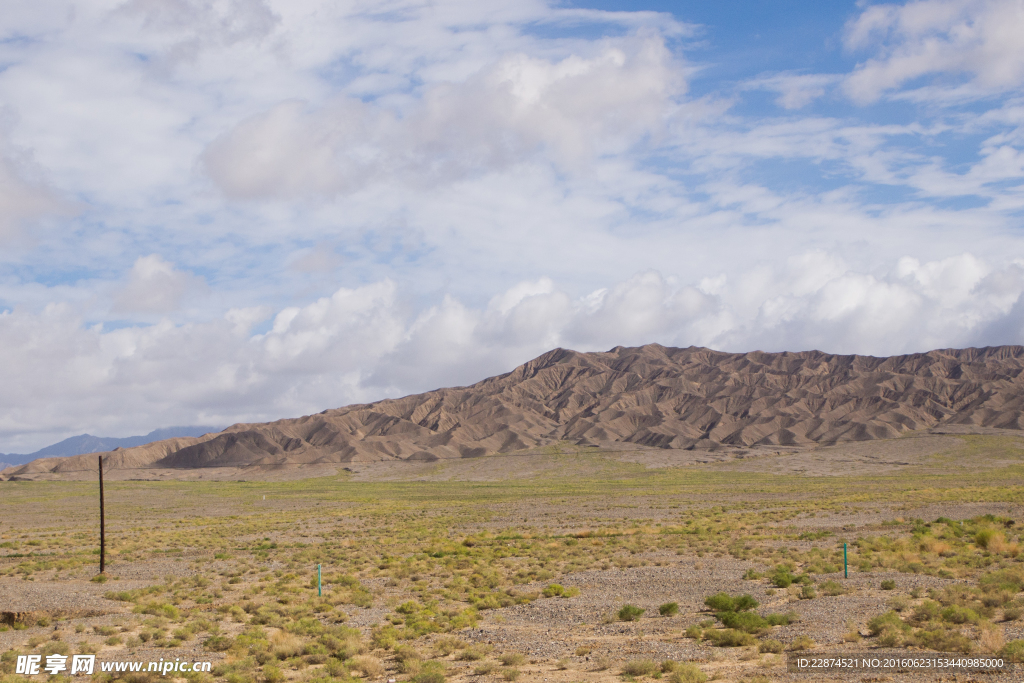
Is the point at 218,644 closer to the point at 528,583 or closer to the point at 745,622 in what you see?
the point at 528,583

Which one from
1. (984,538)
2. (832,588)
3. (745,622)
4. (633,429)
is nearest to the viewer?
(745,622)

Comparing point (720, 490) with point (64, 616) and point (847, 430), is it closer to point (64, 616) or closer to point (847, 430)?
point (64, 616)

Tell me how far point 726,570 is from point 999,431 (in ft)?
485

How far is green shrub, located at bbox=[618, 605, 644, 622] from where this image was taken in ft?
59.8

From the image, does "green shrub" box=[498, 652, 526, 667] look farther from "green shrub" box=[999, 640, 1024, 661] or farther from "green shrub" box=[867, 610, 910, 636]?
"green shrub" box=[999, 640, 1024, 661]

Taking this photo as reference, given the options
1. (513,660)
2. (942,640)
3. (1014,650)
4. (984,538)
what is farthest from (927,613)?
(984,538)

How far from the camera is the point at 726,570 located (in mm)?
25625

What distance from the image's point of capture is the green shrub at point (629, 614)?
18219 millimetres

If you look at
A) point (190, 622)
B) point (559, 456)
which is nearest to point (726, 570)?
point (190, 622)

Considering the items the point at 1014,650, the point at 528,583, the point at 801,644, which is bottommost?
the point at 528,583

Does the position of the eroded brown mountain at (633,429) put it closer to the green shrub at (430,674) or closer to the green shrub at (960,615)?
the green shrub at (430,674)

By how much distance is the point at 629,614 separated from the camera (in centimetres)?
1831

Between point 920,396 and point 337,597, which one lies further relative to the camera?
point 920,396

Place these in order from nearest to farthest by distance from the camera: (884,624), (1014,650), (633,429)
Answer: (1014,650) → (884,624) → (633,429)
